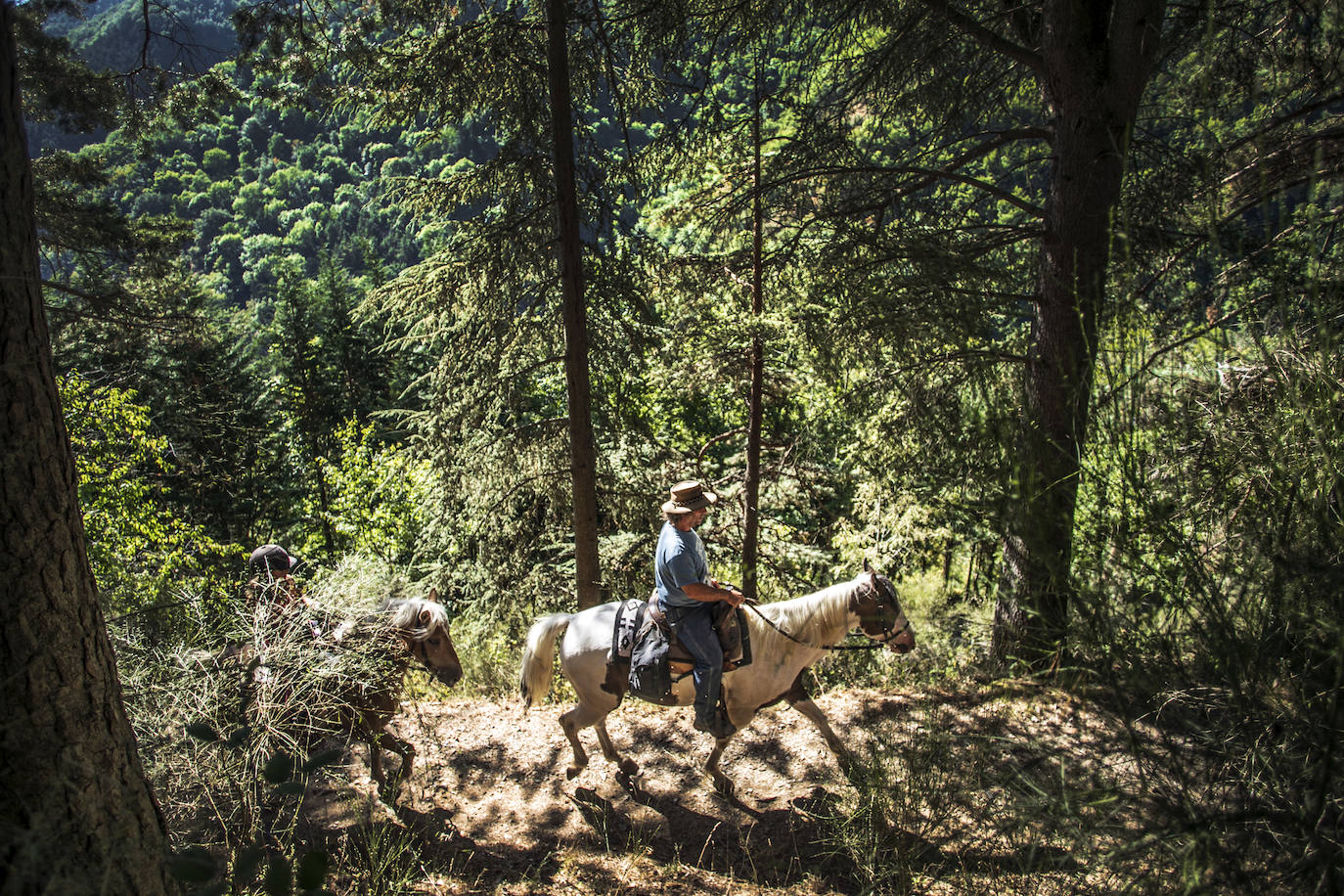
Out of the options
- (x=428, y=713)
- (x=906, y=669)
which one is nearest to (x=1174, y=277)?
(x=906, y=669)

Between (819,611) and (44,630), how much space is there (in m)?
4.30

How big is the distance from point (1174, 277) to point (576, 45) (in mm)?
6239

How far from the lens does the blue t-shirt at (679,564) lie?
4.80 m

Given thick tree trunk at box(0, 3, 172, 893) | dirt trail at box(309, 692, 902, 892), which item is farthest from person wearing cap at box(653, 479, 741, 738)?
thick tree trunk at box(0, 3, 172, 893)

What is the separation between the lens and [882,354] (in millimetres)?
6723

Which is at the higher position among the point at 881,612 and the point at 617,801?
the point at 881,612

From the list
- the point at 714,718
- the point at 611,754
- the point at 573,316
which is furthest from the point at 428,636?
the point at 573,316

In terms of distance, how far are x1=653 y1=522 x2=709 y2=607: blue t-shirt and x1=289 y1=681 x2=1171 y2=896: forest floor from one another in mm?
1594

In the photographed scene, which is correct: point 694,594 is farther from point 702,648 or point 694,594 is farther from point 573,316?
point 573,316

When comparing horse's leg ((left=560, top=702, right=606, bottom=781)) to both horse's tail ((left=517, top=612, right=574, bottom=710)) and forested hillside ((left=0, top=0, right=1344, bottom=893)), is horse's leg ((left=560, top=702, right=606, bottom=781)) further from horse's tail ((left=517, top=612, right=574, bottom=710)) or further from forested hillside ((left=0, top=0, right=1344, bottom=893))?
forested hillside ((left=0, top=0, right=1344, bottom=893))

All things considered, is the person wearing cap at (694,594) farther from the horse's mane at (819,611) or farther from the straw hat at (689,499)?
the horse's mane at (819,611)

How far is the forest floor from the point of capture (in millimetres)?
4090

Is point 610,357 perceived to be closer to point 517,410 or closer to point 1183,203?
point 517,410

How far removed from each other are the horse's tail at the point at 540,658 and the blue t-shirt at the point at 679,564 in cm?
108
